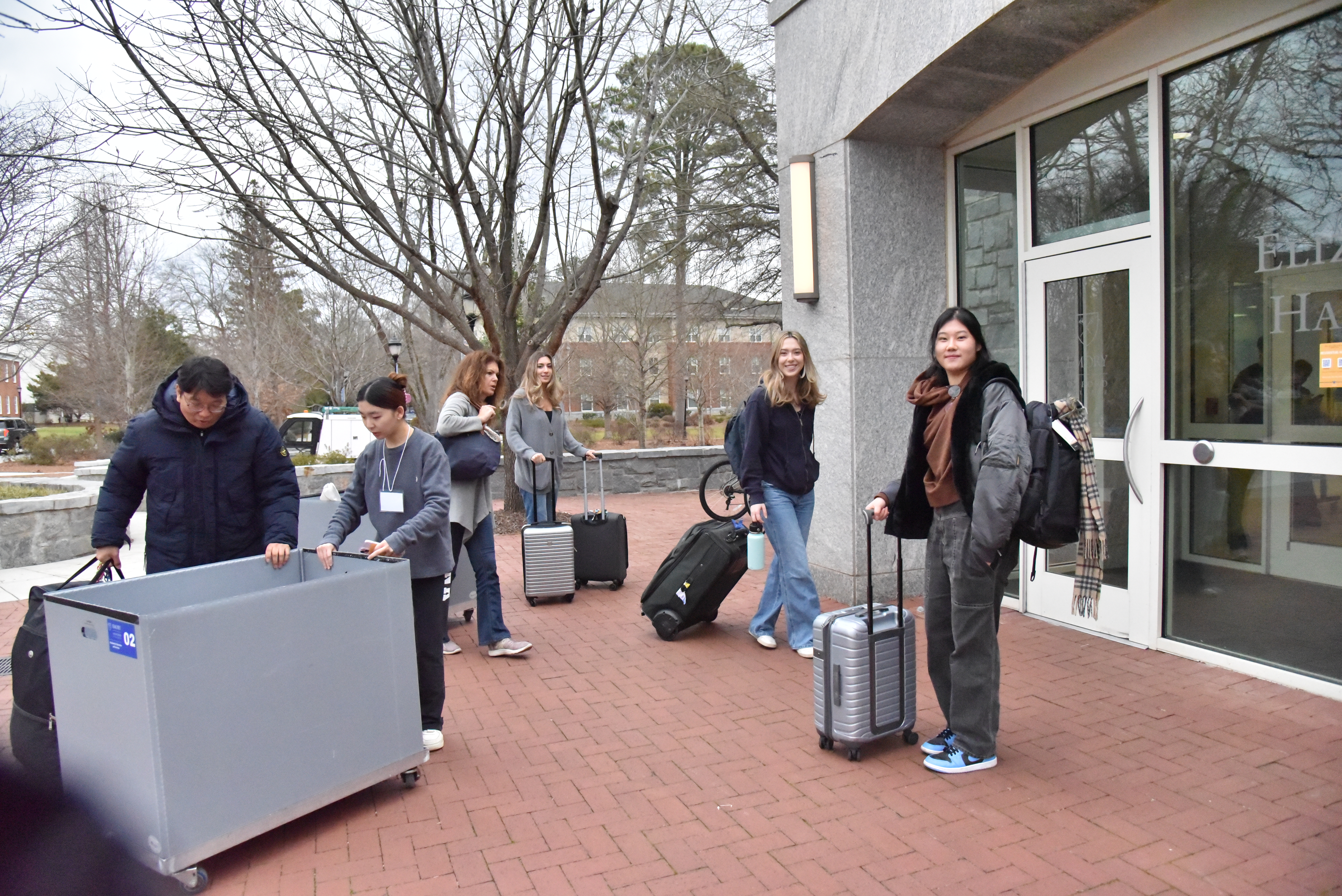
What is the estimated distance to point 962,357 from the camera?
362 cm

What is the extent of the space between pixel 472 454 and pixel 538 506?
1992 mm

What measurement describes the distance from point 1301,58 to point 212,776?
223 inches

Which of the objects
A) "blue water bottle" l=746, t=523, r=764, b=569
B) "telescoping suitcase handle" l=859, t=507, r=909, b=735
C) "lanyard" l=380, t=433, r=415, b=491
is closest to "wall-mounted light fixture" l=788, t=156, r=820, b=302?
"blue water bottle" l=746, t=523, r=764, b=569

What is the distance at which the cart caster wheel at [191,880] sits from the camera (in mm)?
2904

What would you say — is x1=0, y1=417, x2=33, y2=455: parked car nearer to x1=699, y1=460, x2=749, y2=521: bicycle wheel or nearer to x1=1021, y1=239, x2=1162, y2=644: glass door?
x1=699, y1=460, x2=749, y2=521: bicycle wheel

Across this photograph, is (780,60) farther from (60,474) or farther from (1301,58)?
(60,474)

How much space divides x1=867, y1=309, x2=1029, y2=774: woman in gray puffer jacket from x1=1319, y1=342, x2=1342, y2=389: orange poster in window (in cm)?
192

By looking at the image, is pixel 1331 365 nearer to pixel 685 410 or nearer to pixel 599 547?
pixel 599 547

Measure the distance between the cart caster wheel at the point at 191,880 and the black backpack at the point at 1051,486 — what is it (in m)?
3.10

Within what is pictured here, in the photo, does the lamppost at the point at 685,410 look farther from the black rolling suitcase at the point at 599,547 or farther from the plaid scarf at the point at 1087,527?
the plaid scarf at the point at 1087,527

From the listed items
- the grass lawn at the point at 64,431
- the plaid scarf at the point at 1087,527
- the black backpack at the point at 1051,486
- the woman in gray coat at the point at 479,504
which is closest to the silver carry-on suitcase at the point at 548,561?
the woman in gray coat at the point at 479,504

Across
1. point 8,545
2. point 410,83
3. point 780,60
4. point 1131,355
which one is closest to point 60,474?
point 8,545

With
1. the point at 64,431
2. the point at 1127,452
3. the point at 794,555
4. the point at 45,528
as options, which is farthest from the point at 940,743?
the point at 64,431

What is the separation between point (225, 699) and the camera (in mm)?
2988
